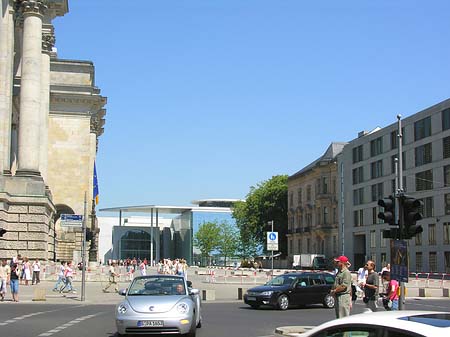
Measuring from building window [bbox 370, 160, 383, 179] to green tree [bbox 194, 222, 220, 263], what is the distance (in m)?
59.2

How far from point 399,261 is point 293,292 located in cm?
1318

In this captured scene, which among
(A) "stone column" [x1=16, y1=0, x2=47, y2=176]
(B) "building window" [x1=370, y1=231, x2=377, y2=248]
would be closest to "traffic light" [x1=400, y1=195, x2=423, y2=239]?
(A) "stone column" [x1=16, y1=0, x2=47, y2=176]

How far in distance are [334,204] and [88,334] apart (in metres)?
86.8

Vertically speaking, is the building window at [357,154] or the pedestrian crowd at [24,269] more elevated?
the building window at [357,154]

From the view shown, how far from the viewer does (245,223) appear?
118m

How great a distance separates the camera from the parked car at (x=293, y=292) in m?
26.4

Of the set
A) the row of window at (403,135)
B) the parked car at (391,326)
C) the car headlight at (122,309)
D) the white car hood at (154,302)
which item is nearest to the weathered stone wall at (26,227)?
the white car hood at (154,302)

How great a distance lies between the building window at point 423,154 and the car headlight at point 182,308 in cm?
6196

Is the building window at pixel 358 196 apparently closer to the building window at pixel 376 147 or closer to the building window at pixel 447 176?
the building window at pixel 376 147

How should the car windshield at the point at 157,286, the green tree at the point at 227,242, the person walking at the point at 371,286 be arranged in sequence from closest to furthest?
the car windshield at the point at 157,286
the person walking at the point at 371,286
the green tree at the point at 227,242

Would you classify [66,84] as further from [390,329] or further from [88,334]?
[390,329]

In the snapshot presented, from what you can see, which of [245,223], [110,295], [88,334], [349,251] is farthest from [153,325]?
[245,223]

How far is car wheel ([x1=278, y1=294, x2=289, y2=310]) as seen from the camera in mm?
26469

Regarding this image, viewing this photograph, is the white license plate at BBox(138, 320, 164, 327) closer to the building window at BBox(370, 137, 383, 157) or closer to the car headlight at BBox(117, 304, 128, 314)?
the car headlight at BBox(117, 304, 128, 314)
